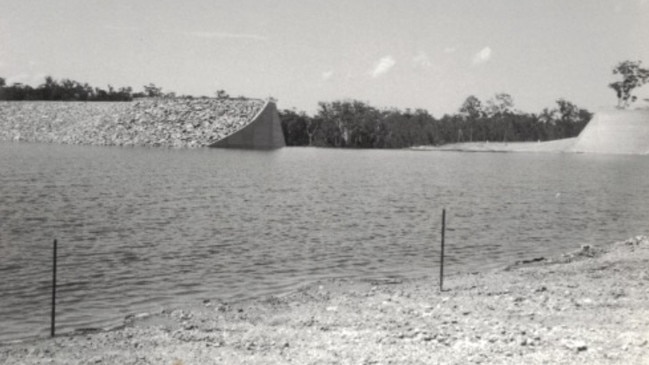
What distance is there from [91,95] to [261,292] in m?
178

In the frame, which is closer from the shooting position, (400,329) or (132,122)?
Result: (400,329)

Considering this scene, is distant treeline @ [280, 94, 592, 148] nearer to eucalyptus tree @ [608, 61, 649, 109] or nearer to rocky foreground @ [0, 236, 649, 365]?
eucalyptus tree @ [608, 61, 649, 109]

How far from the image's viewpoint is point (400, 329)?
1016 centimetres

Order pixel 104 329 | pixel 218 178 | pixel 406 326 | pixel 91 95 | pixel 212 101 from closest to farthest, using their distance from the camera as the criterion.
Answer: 1. pixel 406 326
2. pixel 104 329
3. pixel 218 178
4. pixel 212 101
5. pixel 91 95

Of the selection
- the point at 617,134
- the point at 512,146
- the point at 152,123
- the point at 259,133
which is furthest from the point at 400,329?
the point at 512,146

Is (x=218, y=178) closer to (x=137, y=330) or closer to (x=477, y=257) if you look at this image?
(x=477, y=257)

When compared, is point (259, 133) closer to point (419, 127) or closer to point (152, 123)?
point (152, 123)

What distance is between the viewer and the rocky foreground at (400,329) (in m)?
8.70

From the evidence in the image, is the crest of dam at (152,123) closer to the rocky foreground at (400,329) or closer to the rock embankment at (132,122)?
the rock embankment at (132,122)

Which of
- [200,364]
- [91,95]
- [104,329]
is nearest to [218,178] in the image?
[104,329]

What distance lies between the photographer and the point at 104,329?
11.2 meters

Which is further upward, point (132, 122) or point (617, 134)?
point (617, 134)

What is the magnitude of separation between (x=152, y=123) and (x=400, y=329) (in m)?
125

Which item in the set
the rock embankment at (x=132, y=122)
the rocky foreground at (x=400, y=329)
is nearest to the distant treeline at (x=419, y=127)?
the rock embankment at (x=132, y=122)
